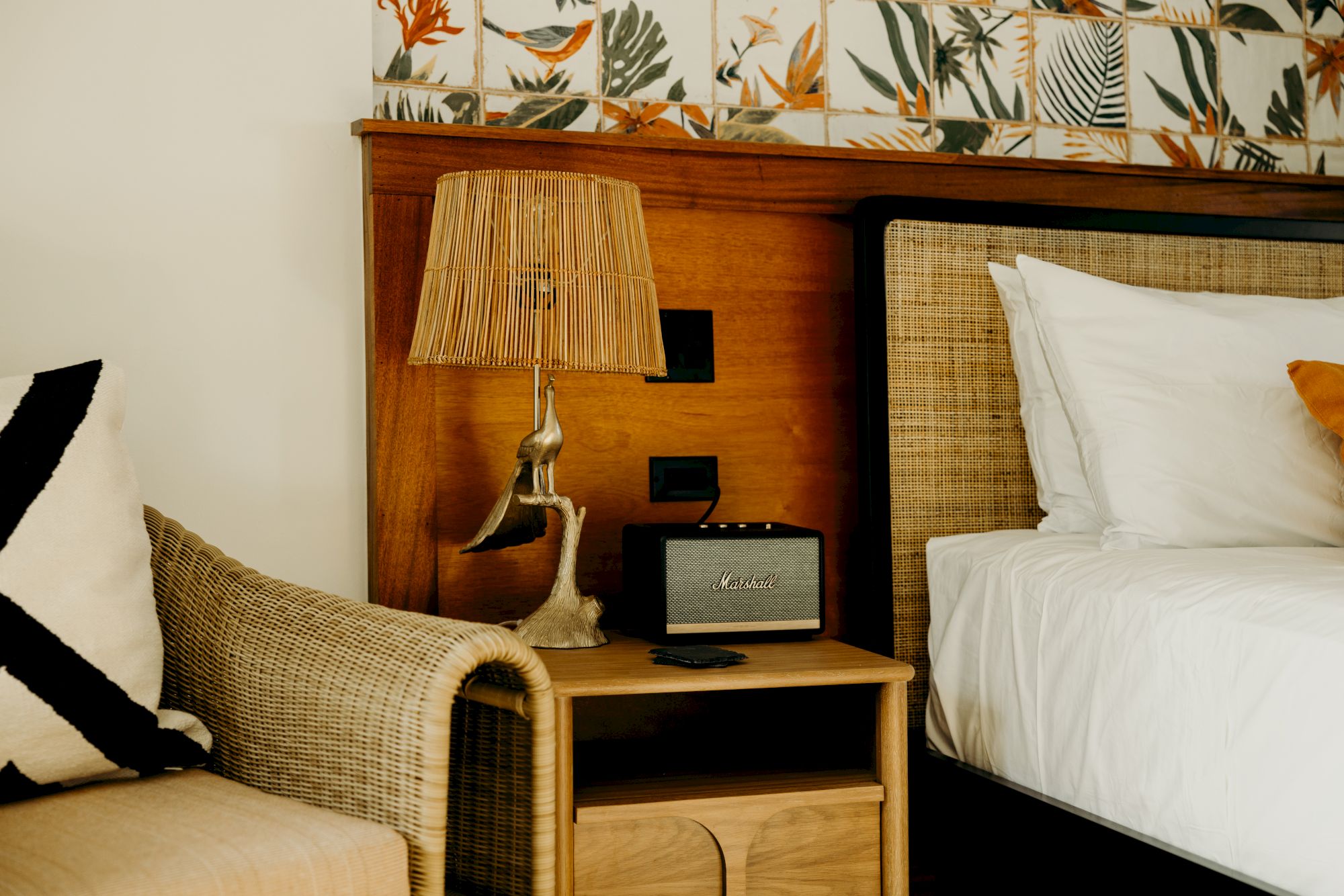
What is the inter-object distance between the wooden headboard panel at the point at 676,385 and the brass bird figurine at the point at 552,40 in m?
0.19

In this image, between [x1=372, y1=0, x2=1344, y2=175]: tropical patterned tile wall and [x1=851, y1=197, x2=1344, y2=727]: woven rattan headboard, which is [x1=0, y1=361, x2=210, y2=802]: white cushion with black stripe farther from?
[x1=851, y1=197, x2=1344, y2=727]: woven rattan headboard

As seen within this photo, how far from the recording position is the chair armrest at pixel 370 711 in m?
1.05

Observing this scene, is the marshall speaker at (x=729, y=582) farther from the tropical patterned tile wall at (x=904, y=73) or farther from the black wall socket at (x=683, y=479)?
the tropical patterned tile wall at (x=904, y=73)

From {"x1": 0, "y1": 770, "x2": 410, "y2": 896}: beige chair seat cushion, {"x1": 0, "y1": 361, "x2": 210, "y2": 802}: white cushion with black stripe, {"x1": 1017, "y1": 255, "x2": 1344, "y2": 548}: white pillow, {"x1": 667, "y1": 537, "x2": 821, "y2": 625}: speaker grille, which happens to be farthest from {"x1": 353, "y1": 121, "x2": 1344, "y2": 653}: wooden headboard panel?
{"x1": 0, "y1": 770, "x2": 410, "y2": 896}: beige chair seat cushion

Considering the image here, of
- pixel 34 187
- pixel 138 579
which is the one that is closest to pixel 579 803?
pixel 138 579

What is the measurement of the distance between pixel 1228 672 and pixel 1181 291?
0.95 m

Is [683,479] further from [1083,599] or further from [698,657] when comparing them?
[1083,599]

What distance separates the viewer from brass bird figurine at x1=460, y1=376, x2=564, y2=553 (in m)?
1.58

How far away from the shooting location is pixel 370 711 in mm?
1083

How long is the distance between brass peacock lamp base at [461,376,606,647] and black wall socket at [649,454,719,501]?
0.78 feet

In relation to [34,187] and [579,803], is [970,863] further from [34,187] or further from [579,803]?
[34,187]

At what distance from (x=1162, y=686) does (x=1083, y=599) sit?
0.57 ft

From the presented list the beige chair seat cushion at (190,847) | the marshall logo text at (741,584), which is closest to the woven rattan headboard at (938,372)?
the marshall logo text at (741,584)

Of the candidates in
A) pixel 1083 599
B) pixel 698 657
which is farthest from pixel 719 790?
pixel 1083 599
